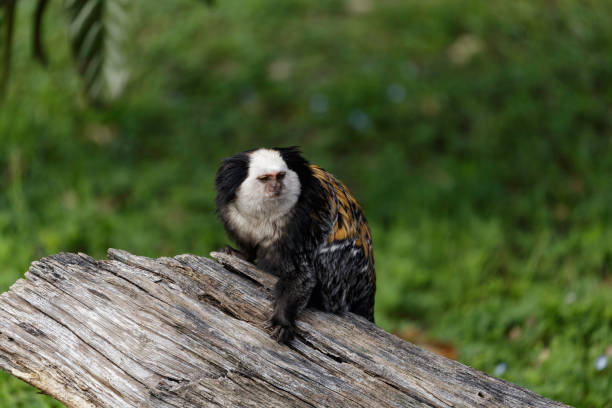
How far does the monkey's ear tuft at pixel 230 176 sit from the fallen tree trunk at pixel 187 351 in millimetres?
387

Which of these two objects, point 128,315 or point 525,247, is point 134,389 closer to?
point 128,315

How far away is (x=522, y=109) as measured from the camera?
601 centimetres

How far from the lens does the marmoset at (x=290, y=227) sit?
266cm

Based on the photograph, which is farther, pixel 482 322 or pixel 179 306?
pixel 482 322

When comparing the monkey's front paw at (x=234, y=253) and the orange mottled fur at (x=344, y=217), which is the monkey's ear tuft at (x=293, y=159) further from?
the monkey's front paw at (x=234, y=253)

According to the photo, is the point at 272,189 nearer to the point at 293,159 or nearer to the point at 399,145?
the point at 293,159

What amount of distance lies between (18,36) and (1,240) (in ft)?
10.3

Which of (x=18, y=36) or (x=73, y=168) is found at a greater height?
(x=18, y=36)

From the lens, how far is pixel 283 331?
8.63ft

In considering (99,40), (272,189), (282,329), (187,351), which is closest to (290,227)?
(272,189)

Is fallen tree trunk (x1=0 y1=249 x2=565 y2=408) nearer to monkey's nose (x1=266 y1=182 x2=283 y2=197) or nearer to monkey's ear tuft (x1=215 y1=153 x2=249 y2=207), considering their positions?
monkey's ear tuft (x1=215 y1=153 x2=249 y2=207)

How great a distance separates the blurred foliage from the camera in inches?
172

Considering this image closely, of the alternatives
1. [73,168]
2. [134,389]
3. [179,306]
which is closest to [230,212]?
[179,306]

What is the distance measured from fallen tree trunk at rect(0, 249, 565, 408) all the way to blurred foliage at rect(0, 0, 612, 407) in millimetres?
1167
